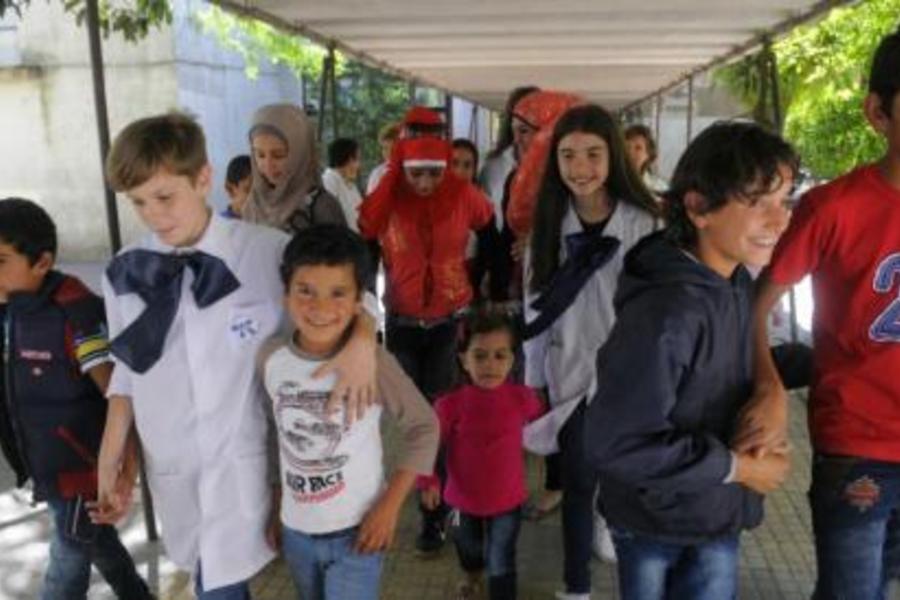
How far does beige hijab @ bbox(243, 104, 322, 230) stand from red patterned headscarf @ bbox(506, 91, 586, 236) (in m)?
0.78

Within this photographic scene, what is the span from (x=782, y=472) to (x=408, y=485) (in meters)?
0.86

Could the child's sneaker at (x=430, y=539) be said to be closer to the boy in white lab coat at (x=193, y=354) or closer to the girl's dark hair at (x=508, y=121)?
the boy in white lab coat at (x=193, y=354)

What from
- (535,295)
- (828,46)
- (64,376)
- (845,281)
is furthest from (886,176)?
(828,46)

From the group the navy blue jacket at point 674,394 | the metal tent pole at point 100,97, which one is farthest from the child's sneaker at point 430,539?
the navy blue jacket at point 674,394

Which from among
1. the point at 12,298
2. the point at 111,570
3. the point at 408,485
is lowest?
the point at 111,570

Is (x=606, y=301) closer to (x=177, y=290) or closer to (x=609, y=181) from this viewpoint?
(x=609, y=181)

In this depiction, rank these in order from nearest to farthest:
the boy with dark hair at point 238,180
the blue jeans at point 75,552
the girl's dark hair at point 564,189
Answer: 1. the blue jeans at point 75,552
2. the girl's dark hair at point 564,189
3. the boy with dark hair at point 238,180

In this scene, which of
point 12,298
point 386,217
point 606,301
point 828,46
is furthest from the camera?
point 828,46

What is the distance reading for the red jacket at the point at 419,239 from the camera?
347 cm

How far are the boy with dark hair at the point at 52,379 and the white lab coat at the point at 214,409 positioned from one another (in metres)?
0.42

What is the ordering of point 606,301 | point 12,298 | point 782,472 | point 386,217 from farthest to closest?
point 386,217 < point 606,301 < point 12,298 < point 782,472

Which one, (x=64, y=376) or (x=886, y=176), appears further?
(x=64, y=376)

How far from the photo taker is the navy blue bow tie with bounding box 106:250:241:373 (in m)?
2.03

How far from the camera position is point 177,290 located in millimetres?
2045
